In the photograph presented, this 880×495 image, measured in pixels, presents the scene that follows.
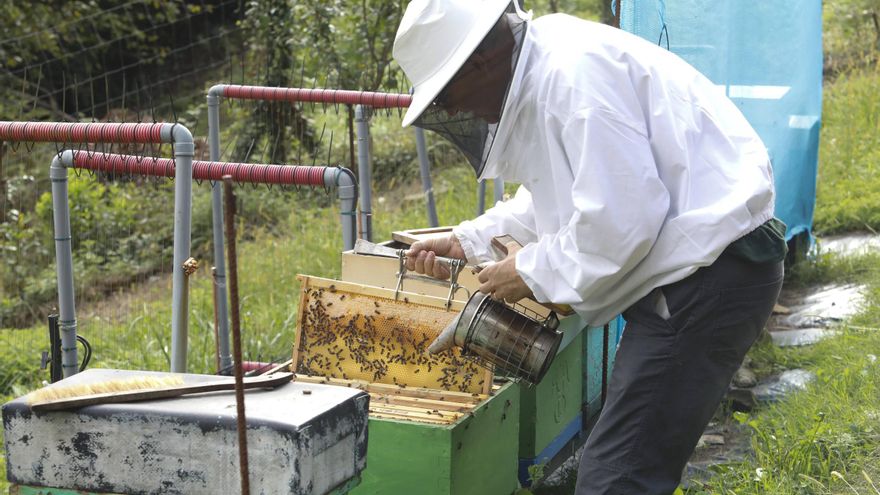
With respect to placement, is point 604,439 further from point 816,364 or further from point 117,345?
point 117,345

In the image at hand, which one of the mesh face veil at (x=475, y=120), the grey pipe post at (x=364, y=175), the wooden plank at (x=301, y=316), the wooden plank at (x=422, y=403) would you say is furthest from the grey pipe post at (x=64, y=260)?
the grey pipe post at (x=364, y=175)

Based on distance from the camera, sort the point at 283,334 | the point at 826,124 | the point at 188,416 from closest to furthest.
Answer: the point at 188,416, the point at 283,334, the point at 826,124

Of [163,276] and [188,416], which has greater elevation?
[188,416]

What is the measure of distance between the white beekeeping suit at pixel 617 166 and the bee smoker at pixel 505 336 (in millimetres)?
203

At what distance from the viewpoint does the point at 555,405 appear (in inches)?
126

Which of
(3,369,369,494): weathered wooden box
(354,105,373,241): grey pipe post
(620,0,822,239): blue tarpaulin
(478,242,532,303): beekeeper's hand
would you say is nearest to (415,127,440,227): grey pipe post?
(354,105,373,241): grey pipe post

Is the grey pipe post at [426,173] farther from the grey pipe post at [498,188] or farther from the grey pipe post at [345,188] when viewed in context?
the grey pipe post at [345,188]

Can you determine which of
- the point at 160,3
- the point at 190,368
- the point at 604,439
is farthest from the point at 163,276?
the point at 604,439

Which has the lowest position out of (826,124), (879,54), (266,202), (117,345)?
(117,345)

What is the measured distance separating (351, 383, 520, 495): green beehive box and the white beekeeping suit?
481 mm

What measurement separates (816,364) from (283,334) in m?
2.55

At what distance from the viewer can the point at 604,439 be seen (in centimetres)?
230

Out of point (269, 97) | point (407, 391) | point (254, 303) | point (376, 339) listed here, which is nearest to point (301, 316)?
point (376, 339)

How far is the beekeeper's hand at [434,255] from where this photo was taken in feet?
9.46
